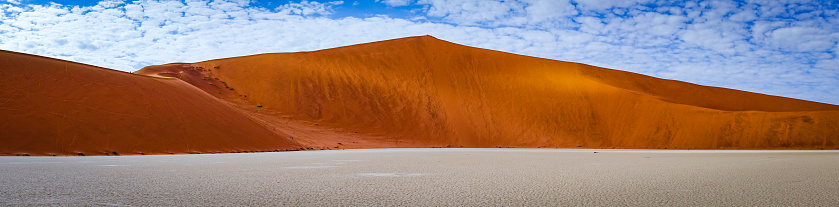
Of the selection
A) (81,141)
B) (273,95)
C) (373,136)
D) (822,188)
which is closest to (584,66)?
(373,136)

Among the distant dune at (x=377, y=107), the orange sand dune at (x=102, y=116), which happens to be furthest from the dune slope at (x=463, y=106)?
the orange sand dune at (x=102, y=116)

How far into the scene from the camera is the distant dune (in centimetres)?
2130

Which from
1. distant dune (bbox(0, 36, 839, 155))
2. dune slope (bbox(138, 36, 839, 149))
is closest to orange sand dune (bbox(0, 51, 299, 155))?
distant dune (bbox(0, 36, 839, 155))

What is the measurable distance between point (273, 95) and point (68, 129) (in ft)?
64.1

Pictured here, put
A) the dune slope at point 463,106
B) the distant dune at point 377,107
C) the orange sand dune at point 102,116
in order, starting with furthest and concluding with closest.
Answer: the dune slope at point 463,106 → the distant dune at point 377,107 → the orange sand dune at point 102,116

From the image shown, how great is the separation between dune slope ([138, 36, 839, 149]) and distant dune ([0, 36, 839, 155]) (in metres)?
0.13

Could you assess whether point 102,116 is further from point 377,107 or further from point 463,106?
point 463,106

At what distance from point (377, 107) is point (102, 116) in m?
21.2

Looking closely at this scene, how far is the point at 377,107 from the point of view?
4044 centimetres

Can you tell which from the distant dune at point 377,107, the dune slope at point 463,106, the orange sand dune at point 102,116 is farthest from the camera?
the dune slope at point 463,106

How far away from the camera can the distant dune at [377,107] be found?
21297mm

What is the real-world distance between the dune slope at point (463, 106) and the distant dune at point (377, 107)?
132 millimetres

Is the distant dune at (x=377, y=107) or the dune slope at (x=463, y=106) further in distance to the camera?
the dune slope at (x=463, y=106)

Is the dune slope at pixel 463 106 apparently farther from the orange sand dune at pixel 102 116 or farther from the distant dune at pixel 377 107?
the orange sand dune at pixel 102 116
